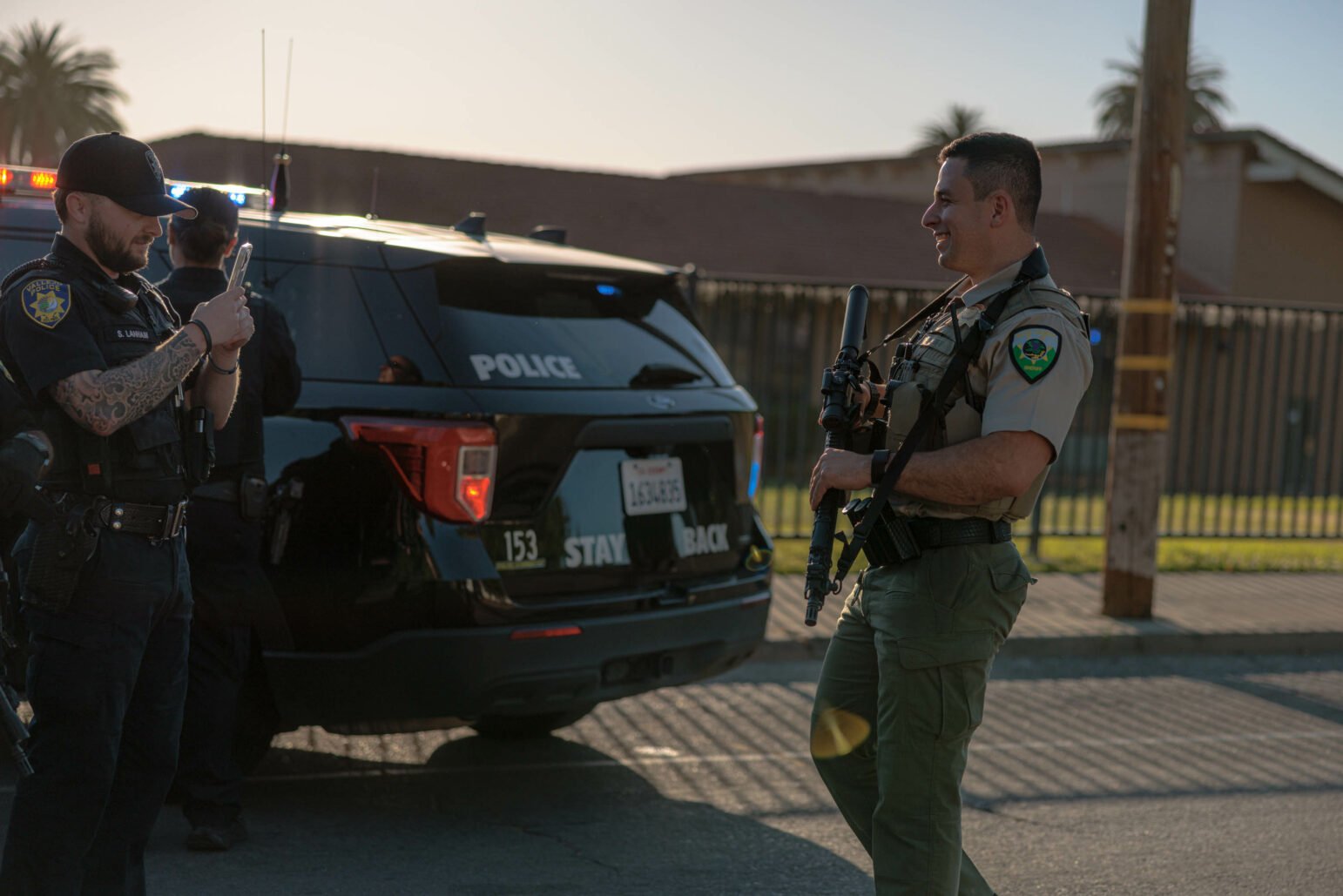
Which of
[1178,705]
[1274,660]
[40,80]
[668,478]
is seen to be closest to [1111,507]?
[1274,660]

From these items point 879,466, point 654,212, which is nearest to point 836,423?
point 879,466

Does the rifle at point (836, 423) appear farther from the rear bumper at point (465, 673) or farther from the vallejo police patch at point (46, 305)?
the vallejo police patch at point (46, 305)

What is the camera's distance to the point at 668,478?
482 cm

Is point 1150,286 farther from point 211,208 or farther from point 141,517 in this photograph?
Result: point 141,517

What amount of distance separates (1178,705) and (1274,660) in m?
1.69

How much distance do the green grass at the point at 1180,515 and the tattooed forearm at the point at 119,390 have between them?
21.2 ft

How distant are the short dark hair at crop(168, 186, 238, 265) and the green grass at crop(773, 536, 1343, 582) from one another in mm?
6084

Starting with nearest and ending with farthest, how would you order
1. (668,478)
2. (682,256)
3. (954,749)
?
(954,749) → (668,478) → (682,256)

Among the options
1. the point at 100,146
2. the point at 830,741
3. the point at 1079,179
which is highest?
the point at 1079,179

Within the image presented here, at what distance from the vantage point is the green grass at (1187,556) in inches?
428

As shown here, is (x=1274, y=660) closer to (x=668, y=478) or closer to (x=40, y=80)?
(x=668, y=478)

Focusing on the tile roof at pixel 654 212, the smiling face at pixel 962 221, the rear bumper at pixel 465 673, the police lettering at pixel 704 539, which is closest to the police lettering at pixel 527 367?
the police lettering at pixel 704 539

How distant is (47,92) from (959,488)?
48.2 meters

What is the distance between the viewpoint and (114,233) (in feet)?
10.6
